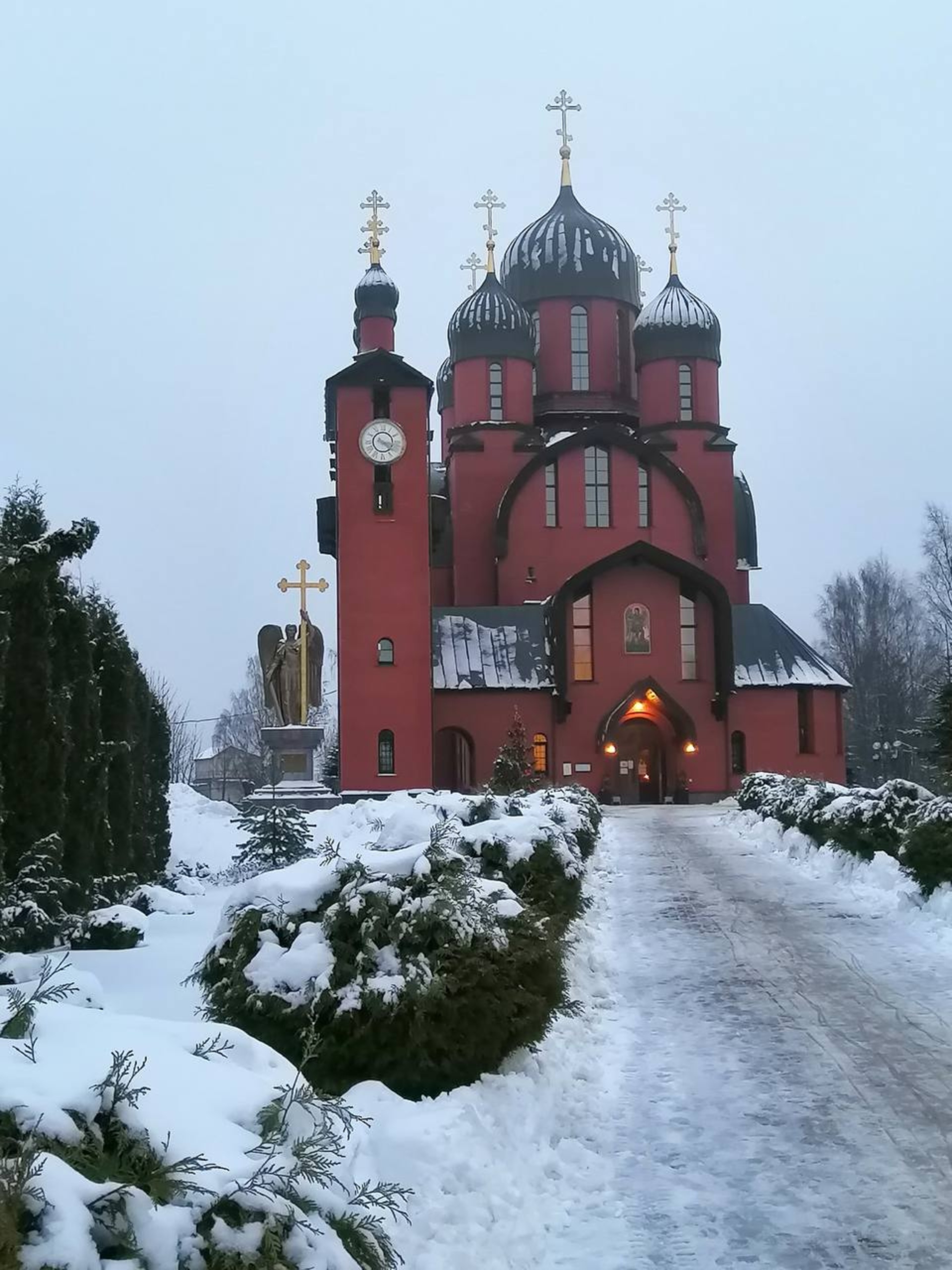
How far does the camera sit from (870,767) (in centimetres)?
5528

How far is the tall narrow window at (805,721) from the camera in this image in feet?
118

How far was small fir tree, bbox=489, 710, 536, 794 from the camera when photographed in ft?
77.9

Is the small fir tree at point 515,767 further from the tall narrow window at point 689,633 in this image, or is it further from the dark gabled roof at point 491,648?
the tall narrow window at point 689,633

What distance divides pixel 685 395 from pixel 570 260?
227 inches

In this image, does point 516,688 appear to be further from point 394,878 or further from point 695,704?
point 394,878

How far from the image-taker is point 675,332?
40594 millimetres

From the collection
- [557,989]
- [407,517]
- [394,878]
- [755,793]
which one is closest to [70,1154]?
[394,878]

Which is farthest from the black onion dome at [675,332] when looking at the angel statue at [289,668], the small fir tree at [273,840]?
the small fir tree at [273,840]

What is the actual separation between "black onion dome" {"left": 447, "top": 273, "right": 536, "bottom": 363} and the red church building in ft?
0.22

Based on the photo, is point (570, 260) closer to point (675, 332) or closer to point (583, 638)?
point (675, 332)

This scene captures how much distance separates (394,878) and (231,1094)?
2835mm

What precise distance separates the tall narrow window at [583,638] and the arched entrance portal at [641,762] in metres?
1.97

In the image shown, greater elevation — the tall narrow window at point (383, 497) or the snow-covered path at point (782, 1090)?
the tall narrow window at point (383, 497)

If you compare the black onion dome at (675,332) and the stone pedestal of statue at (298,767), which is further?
the black onion dome at (675,332)
